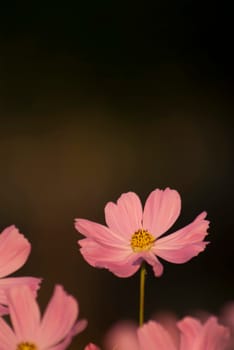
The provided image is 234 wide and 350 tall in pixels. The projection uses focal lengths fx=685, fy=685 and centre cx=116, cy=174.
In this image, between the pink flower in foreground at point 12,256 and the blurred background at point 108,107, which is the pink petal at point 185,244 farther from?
the blurred background at point 108,107

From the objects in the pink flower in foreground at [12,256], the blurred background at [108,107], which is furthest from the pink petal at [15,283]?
the blurred background at [108,107]

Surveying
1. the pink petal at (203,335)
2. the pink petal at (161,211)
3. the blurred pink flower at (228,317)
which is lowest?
the pink petal at (203,335)

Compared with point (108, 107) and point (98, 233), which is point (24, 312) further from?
point (108, 107)

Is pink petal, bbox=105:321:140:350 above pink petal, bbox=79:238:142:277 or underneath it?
underneath

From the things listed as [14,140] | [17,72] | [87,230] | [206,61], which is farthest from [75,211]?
[87,230]

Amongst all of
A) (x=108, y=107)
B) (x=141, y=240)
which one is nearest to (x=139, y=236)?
(x=141, y=240)

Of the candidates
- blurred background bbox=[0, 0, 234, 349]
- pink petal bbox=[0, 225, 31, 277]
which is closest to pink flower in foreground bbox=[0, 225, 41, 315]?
pink petal bbox=[0, 225, 31, 277]

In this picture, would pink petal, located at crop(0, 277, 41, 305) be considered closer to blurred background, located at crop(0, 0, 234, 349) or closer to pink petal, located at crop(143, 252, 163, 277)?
pink petal, located at crop(143, 252, 163, 277)
